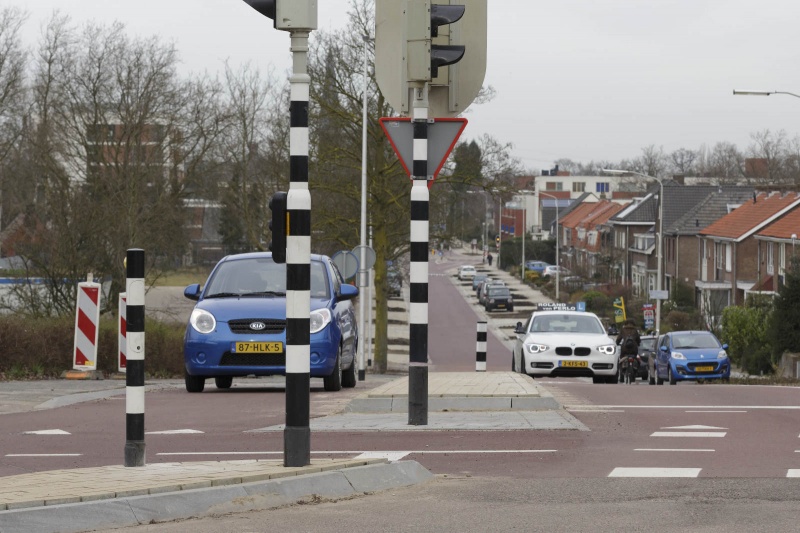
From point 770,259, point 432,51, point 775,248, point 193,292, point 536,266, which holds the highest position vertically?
point 432,51

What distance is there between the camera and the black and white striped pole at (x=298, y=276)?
757cm

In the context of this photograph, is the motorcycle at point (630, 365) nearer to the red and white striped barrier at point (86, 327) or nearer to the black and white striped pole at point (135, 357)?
the red and white striped barrier at point (86, 327)

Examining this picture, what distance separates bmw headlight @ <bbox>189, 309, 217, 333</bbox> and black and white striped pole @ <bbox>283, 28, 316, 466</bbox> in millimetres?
7553

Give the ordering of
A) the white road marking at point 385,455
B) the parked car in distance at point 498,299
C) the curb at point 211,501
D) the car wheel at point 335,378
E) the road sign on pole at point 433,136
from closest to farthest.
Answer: the curb at point 211,501
the white road marking at point 385,455
the road sign on pole at point 433,136
the car wheel at point 335,378
the parked car in distance at point 498,299

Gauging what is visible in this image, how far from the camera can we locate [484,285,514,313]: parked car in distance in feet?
274

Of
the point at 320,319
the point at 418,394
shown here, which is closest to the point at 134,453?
the point at 418,394

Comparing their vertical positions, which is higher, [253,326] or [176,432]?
[253,326]

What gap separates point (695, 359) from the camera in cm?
3066

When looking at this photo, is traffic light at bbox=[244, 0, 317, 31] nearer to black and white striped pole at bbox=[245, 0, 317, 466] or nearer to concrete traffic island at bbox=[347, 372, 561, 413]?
black and white striped pole at bbox=[245, 0, 317, 466]

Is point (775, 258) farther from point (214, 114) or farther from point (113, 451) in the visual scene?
point (113, 451)

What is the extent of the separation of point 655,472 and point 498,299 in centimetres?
7558

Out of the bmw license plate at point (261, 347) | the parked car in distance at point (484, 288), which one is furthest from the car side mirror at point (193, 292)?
the parked car in distance at point (484, 288)

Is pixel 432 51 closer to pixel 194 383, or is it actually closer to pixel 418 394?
pixel 418 394

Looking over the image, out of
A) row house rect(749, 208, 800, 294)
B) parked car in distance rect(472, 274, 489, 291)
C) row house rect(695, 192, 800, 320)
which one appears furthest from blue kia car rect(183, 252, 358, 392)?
parked car in distance rect(472, 274, 489, 291)
